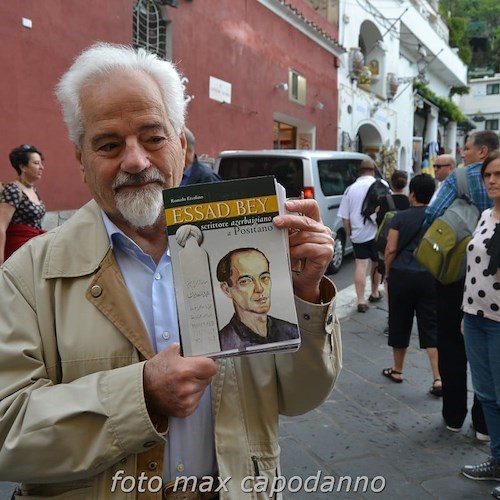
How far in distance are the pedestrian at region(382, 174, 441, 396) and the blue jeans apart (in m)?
1.19

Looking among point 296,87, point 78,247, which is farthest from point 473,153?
point 296,87

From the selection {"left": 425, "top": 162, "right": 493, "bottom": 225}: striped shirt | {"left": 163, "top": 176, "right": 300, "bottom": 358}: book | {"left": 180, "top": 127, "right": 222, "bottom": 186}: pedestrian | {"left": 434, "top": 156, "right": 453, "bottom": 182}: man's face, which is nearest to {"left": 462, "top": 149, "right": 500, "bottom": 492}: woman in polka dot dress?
{"left": 425, "top": 162, "right": 493, "bottom": 225}: striped shirt

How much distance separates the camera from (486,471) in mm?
3072

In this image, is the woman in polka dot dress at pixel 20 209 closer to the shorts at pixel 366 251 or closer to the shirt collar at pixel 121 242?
the shirt collar at pixel 121 242

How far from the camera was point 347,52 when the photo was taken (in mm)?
16828

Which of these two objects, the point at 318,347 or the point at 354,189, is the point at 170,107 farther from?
the point at 354,189

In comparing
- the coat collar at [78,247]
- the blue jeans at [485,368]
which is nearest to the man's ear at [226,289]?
the coat collar at [78,247]

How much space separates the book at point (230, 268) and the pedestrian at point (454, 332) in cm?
267

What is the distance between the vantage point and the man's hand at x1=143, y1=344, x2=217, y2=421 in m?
1.14

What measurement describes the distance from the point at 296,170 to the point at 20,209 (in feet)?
16.4

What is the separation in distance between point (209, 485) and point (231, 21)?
36.6 ft

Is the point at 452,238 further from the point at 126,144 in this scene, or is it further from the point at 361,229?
the point at 361,229

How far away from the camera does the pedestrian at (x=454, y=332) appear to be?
344 centimetres

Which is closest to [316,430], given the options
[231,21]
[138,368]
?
[138,368]
